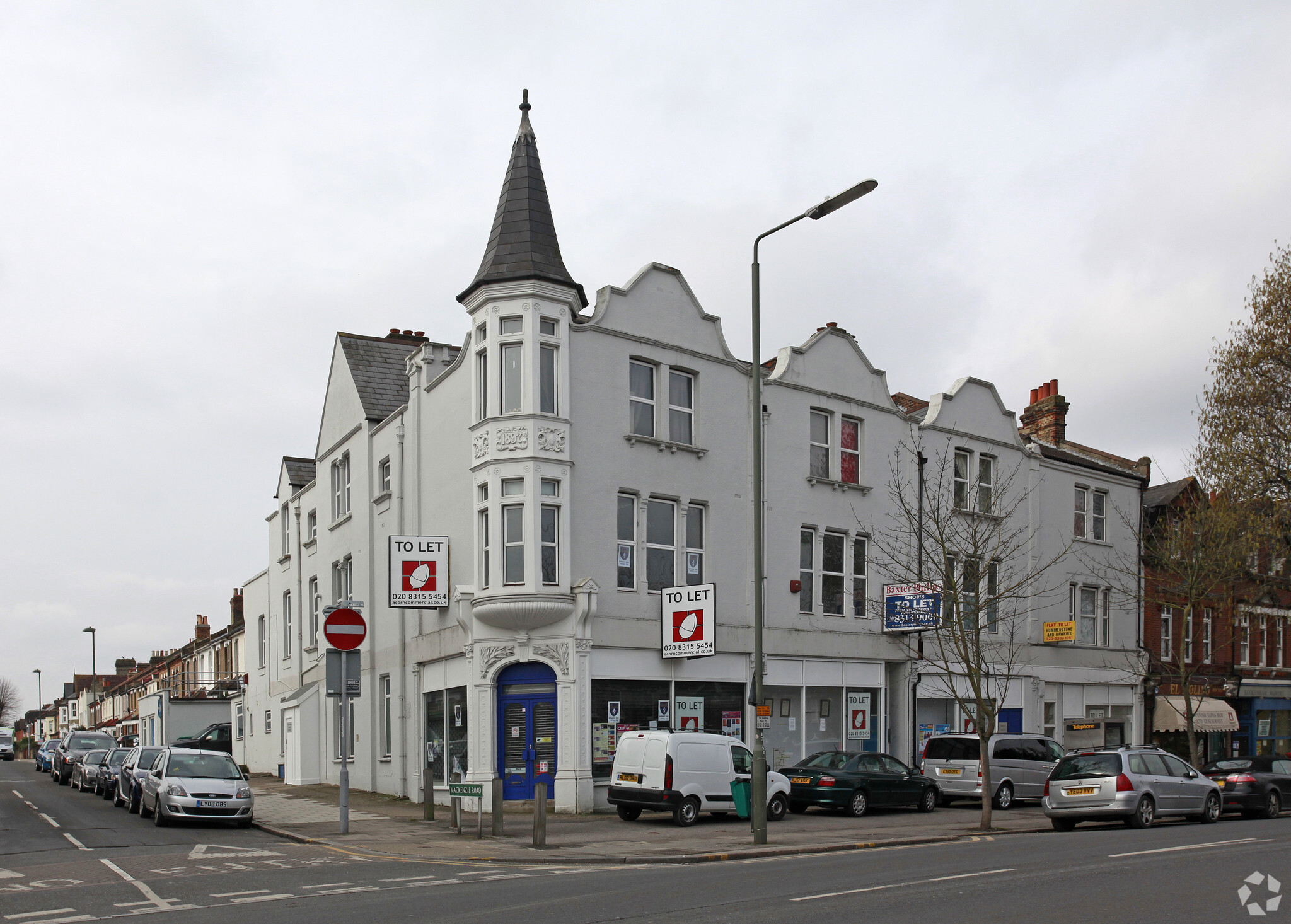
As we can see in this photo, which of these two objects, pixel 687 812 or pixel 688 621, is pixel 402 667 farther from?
pixel 687 812

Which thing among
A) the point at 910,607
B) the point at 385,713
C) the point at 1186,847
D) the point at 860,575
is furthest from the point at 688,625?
the point at 1186,847

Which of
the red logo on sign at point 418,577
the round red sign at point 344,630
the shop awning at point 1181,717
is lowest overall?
the shop awning at point 1181,717

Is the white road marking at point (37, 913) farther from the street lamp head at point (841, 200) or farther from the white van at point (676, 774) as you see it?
the street lamp head at point (841, 200)

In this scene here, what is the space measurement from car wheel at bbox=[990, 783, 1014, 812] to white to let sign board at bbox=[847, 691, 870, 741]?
360 cm

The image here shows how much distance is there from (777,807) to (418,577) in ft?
29.2

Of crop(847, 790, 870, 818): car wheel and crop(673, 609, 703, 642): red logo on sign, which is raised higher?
crop(673, 609, 703, 642): red logo on sign

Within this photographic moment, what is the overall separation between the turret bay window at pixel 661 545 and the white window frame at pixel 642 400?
1.63m

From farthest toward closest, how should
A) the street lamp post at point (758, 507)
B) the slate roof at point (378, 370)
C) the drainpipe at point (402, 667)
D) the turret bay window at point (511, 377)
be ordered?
1. the slate roof at point (378, 370)
2. the drainpipe at point (402, 667)
3. the turret bay window at point (511, 377)
4. the street lamp post at point (758, 507)

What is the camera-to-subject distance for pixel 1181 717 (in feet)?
130

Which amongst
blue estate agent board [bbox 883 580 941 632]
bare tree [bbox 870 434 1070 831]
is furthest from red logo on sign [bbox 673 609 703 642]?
bare tree [bbox 870 434 1070 831]

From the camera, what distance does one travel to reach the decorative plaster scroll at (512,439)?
24906 millimetres

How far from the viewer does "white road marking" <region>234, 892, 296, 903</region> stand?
12461 millimetres

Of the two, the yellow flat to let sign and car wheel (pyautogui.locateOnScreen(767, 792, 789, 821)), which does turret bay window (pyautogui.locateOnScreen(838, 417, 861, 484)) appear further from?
car wheel (pyautogui.locateOnScreen(767, 792, 789, 821))

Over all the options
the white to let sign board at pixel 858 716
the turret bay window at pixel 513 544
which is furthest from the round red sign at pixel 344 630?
the white to let sign board at pixel 858 716
